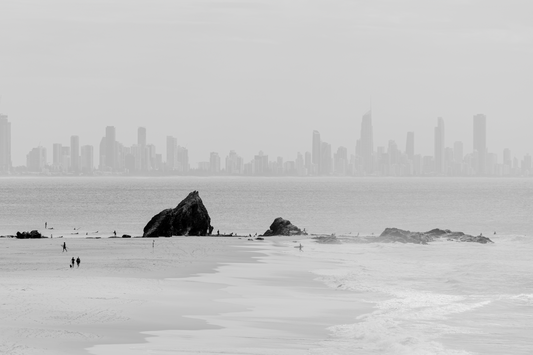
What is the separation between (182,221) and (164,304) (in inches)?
1643

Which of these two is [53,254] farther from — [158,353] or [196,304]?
[158,353]

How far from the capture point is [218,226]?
10450cm

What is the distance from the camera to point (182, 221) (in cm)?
7162

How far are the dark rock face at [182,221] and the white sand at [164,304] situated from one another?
17814 mm

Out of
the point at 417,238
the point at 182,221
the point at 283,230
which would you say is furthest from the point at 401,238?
the point at 182,221

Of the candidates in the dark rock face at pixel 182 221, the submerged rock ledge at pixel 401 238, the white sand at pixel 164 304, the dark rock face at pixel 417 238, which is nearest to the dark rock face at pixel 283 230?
the submerged rock ledge at pixel 401 238

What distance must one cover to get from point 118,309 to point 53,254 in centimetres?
2539

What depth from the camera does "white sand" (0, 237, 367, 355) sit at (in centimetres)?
2261

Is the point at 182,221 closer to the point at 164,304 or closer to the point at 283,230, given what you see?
the point at 283,230

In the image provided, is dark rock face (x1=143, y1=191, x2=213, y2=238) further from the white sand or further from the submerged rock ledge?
the white sand

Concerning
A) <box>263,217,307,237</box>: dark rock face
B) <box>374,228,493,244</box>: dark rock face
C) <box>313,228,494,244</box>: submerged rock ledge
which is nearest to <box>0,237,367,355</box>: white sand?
<box>313,228,494,244</box>: submerged rock ledge

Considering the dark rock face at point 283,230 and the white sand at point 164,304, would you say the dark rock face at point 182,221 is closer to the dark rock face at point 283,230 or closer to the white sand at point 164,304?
the dark rock face at point 283,230

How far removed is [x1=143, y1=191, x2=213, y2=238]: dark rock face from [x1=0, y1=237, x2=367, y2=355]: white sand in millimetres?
17814

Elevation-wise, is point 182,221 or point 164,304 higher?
point 182,221
